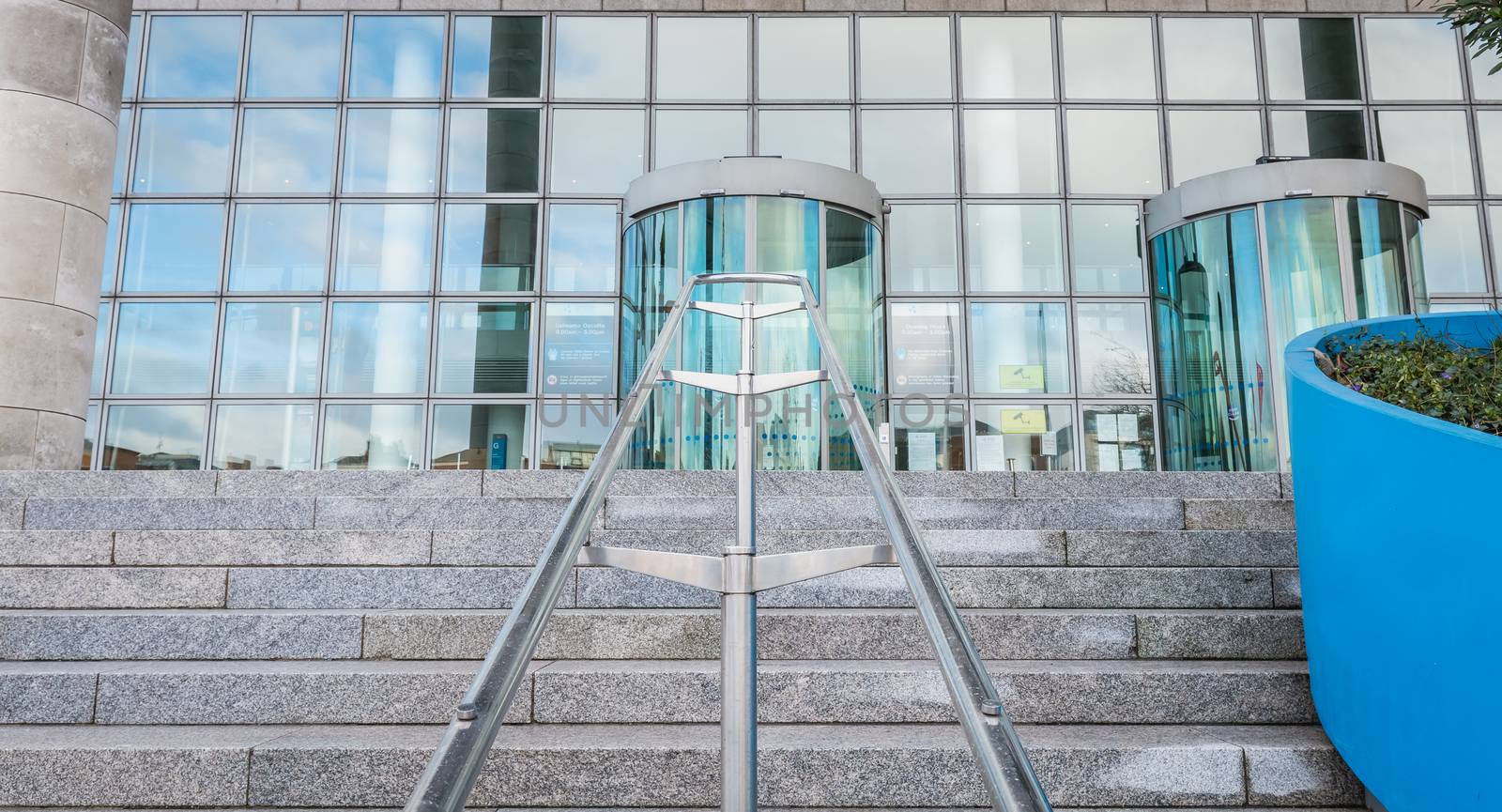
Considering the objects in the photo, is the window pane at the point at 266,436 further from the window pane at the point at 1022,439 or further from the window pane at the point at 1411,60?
the window pane at the point at 1411,60

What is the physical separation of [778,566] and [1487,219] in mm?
15595

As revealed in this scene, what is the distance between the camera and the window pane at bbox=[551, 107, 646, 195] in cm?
1352

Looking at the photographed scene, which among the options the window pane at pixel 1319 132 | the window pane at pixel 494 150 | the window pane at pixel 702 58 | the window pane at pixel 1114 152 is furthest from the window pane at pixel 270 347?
the window pane at pixel 1319 132

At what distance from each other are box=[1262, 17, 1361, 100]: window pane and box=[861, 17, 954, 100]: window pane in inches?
178

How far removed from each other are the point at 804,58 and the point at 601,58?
285 cm

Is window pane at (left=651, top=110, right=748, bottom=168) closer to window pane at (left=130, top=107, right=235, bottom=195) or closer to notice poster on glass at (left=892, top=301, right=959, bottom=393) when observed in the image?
notice poster on glass at (left=892, top=301, right=959, bottom=393)

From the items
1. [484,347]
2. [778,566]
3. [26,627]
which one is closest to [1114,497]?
[778,566]

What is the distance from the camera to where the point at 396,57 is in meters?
13.9

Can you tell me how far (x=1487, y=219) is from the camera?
13383 mm

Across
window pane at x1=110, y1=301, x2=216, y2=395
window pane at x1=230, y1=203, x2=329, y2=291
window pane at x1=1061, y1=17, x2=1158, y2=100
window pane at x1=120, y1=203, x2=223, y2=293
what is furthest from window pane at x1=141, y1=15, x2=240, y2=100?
window pane at x1=1061, y1=17, x2=1158, y2=100

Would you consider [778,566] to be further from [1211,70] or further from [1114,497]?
[1211,70]

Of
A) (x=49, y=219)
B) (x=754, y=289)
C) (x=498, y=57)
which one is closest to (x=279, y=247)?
(x=498, y=57)

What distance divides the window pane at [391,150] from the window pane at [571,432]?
3.63 metres

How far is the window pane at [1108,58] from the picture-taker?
1390 cm
